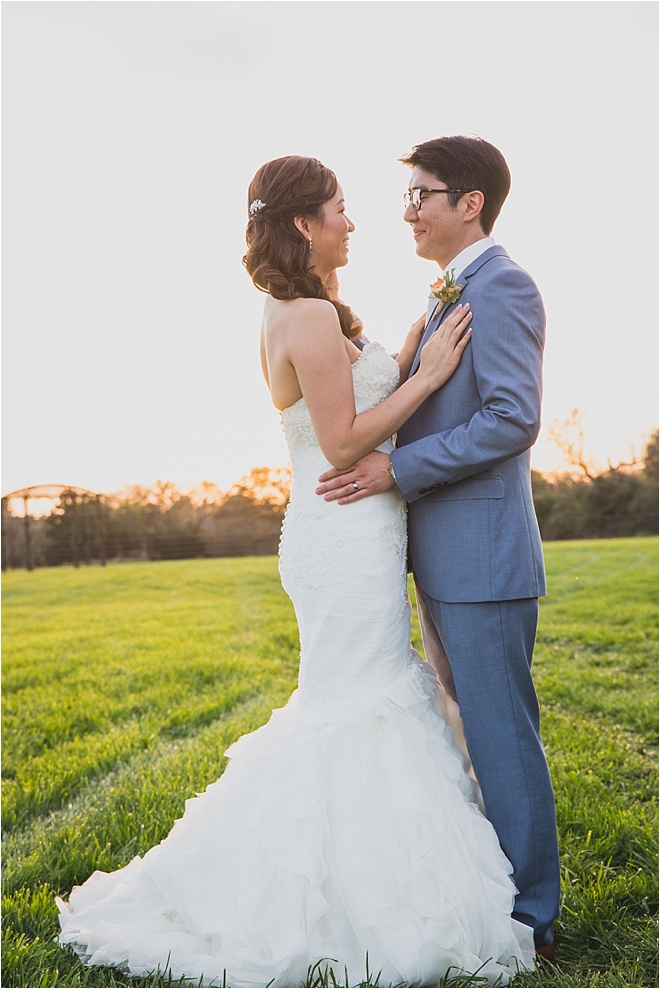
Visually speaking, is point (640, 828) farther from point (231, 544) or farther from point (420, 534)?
point (231, 544)

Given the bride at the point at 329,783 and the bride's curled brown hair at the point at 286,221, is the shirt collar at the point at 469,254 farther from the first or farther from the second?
the bride's curled brown hair at the point at 286,221

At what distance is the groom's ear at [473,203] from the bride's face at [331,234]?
1.45 ft

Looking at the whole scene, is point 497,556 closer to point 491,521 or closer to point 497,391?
point 491,521

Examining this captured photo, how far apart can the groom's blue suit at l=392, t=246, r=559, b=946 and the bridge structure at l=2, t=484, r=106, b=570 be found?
1412cm

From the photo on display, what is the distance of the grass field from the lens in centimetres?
302

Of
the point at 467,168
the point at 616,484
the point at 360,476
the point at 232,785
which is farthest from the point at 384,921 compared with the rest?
the point at 616,484

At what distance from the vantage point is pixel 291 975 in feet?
8.42

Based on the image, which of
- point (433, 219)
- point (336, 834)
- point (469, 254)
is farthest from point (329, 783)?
point (433, 219)

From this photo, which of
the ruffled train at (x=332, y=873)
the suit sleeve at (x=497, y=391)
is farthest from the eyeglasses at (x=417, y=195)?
the ruffled train at (x=332, y=873)

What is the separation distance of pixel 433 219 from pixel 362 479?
3.25ft

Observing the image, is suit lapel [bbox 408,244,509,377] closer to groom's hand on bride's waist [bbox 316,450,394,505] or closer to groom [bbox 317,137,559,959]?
groom [bbox 317,137,559,959]

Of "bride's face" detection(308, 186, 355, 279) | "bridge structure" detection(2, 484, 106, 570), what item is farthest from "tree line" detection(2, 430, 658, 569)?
"bride's face" detection(308, 186, 355, 279)

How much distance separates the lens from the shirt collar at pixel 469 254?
2.95m

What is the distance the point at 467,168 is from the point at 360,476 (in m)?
1.17
